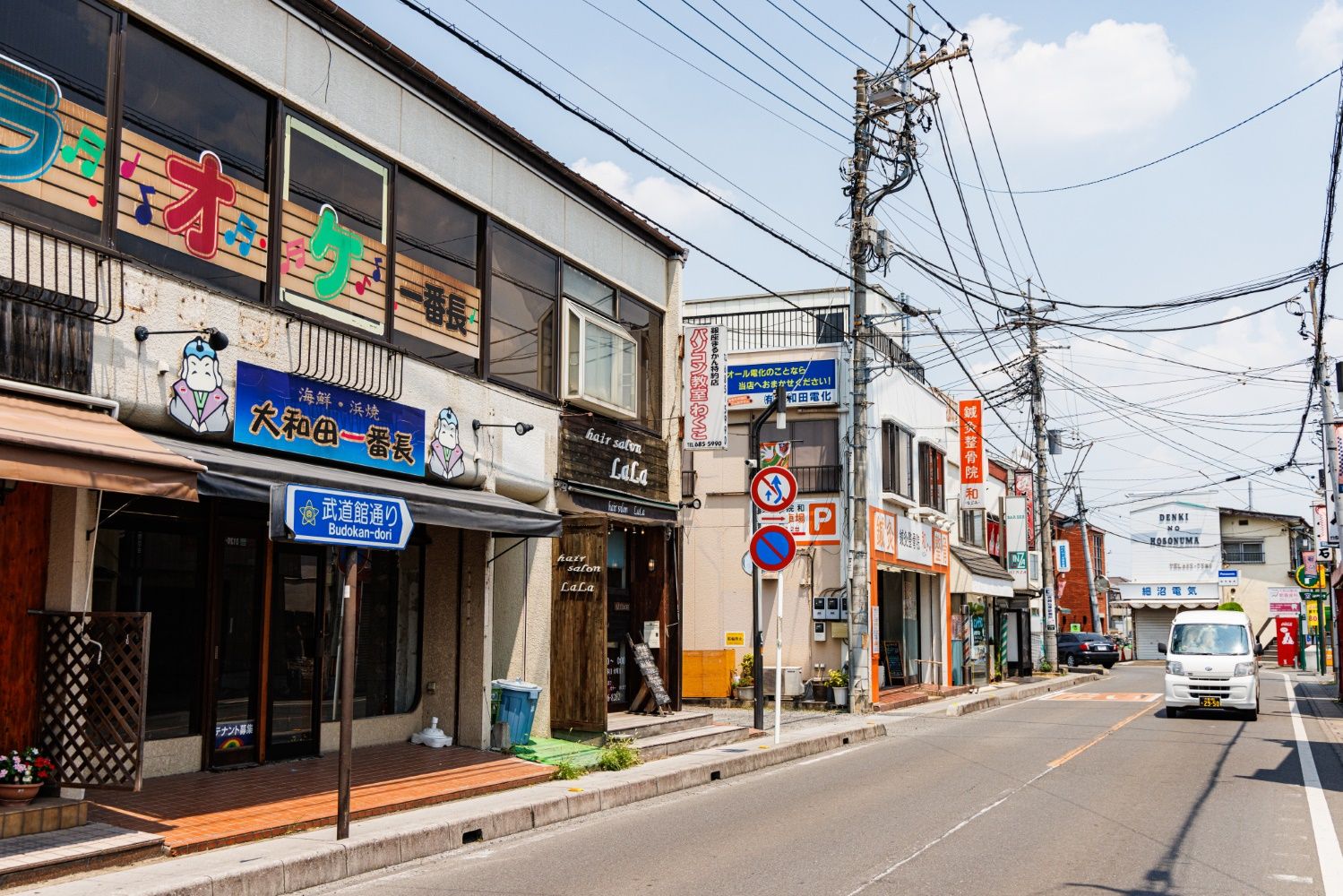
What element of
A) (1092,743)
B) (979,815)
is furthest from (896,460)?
(979,815)

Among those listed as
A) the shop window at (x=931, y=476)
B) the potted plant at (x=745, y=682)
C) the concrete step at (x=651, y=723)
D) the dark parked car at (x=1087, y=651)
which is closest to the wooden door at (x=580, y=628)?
the concrete step at (x=651, y=723)

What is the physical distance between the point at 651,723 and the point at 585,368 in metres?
5.15

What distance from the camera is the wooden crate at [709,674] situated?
24891mm

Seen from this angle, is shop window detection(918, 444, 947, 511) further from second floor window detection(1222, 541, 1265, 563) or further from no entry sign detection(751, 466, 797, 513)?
second floor window detection(1222, 541, 1265, 563)

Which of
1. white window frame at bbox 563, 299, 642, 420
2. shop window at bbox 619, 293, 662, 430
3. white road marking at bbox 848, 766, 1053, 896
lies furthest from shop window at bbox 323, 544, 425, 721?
white road marking at bbox 848, 766, 1053, 896

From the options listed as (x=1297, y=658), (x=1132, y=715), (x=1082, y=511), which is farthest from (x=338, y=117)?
(x=1297, y=658)

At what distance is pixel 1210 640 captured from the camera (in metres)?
21.9

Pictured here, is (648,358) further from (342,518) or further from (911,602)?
(911,602)

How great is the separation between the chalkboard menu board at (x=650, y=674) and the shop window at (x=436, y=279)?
612 centimetres

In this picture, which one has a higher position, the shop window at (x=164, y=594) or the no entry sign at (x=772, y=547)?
the no entry sign at (x=772, y=547)

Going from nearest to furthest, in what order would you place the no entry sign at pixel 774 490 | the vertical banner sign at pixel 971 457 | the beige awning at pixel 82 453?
the beige awning at pixel 82 453 < the no entry sign at pixel 774 490 < the vertical banner sign at pixel 971 457

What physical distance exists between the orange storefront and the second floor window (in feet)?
148

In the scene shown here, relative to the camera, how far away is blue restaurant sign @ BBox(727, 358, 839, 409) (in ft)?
84.9

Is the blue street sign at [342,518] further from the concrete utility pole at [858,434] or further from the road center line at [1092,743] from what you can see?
the concrete utility pole at [858,434]
